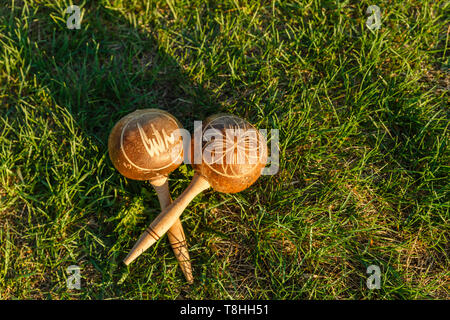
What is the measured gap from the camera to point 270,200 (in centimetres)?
285

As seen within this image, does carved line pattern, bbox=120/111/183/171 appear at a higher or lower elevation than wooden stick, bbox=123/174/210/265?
higher

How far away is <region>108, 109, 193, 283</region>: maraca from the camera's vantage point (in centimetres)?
239

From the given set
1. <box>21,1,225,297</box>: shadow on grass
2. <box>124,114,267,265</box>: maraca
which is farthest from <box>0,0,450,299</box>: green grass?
<box>124,114,267,265</box>: maraca

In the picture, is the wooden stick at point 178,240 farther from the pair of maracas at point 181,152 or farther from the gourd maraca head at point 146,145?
the gourd maraca head at point 146,145

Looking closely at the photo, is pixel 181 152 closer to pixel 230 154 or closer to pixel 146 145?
pixel 146 145

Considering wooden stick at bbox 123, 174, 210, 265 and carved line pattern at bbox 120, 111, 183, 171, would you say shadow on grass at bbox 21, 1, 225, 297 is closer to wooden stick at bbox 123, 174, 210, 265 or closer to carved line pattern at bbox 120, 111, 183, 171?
wooden stick at bbox 123, 174, 210, 265

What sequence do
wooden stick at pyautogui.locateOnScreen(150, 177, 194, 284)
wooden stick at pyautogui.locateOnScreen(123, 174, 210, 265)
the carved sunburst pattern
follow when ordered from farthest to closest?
wooden stick at pyautogui.locateOnScreen(150, 177, 194, 284) → wooden stick at pyautogui.locateOnScreen(123, 174, 210, 265) → the carved sunburst pattern

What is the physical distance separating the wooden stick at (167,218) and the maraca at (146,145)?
0.71 feet

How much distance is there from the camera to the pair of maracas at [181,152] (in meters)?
2.37

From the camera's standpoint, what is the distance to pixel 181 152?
253 cm

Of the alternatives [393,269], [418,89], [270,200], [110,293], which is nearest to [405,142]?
[418,89]

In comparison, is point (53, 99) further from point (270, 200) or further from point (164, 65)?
point (270, 200)
